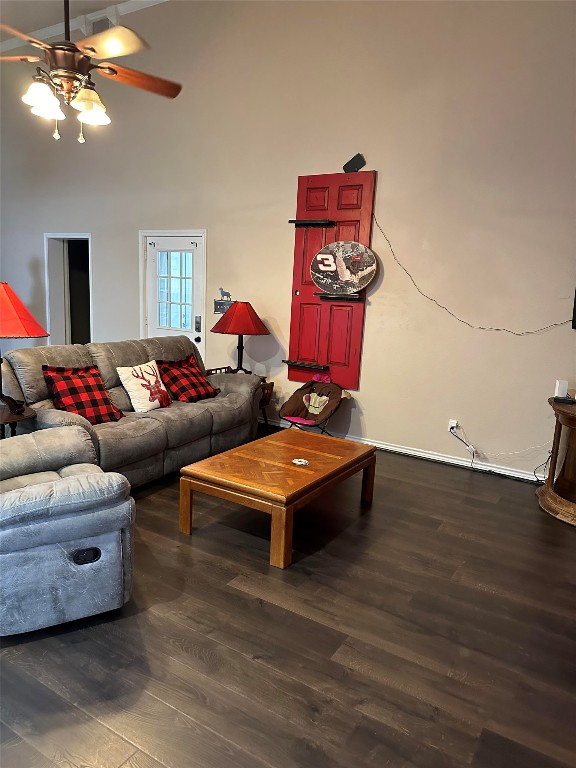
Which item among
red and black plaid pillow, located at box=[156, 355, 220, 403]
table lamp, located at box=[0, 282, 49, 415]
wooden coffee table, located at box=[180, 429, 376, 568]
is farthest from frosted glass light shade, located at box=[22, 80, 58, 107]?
wooden coffee table, located at box=[180, 429, 376, 568]

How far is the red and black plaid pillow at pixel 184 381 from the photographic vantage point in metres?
4.50

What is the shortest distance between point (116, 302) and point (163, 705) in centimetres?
547

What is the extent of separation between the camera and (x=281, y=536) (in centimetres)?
276

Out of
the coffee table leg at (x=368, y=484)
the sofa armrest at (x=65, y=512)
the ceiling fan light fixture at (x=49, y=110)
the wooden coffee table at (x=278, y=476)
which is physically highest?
the ceiling fan light fixture at (x=49, y=110)

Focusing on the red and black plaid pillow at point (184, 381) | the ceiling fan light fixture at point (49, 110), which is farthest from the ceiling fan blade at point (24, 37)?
the red and black plaid pillow at point (184, 381)

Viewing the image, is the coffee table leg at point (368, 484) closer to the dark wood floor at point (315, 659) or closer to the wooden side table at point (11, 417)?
the dark wood floor at point (315, 659)

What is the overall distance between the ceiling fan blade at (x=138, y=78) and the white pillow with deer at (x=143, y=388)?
2029 millimetres

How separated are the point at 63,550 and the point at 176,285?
14.4 feet

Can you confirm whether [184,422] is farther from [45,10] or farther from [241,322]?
[45,10]

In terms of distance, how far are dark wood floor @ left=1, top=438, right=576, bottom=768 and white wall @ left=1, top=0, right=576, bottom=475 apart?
167 cm

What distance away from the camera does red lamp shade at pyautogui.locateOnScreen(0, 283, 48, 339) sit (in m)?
3.13

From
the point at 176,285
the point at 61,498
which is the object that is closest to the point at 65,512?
the point at 61,498

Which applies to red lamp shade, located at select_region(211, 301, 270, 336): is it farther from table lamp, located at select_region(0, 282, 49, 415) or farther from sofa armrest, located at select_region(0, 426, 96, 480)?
sofa armrest, located at select_region(0, 426, 96, 480)

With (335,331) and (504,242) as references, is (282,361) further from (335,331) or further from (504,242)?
(504,242)
